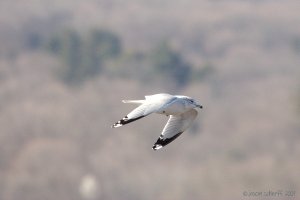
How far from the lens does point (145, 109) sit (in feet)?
35.7

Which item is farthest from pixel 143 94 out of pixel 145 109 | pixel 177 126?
pixel 145 109

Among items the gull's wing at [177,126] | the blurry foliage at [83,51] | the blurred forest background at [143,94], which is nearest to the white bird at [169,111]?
the gull's wing at [177,126]

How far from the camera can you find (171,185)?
40562 millimetres

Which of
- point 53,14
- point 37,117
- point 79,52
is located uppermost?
point 37,117

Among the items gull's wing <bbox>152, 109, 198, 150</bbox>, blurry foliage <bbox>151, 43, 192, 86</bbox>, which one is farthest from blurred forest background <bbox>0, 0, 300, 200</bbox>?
gull's wing <bbox>152, 109, 198, 150</bbox>

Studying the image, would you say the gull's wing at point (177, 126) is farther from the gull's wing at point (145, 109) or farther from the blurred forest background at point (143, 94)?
the blurred forest background at point (143, 94)

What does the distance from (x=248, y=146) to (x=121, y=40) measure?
28.2 metres

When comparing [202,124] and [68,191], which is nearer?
[68,191]

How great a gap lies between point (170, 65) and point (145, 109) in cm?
5010

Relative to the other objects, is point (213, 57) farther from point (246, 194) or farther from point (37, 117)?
point (246, 194)

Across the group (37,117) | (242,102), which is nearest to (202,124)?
(242,102)

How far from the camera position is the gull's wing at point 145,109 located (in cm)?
1061

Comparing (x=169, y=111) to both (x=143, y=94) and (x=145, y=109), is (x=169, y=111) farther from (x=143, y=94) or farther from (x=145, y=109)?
(x=143, y=94)

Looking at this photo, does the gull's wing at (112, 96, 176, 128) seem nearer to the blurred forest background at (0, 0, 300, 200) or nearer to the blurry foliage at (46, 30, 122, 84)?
the blurred forest background at (0, 0, 300, 200)
